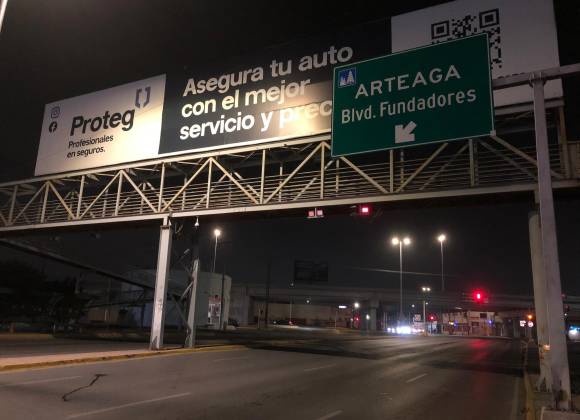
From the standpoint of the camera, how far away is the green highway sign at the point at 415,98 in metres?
10.6

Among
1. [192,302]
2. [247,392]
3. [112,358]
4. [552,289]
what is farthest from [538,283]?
[192,302]

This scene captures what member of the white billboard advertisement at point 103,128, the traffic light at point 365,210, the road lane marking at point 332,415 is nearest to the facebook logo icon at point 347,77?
the traffic light at point 365,210

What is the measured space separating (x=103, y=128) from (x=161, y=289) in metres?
9.41

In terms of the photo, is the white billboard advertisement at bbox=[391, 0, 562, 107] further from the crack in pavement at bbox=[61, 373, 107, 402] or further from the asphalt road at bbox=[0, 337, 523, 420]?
the crack in pavement at bbox=[61, 373, 107, 402]

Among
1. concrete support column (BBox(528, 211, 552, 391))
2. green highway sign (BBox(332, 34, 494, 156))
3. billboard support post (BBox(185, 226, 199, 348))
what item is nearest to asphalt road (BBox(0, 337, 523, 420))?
concrete support column (BBox(528, 211, 552, 391))

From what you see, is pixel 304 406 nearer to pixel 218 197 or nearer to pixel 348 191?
pixel 348 191

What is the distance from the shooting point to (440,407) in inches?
400

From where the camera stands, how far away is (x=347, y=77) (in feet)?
42.0

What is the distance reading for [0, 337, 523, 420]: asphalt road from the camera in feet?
28.1

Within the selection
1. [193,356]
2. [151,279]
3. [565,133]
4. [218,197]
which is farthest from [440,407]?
[151,279]

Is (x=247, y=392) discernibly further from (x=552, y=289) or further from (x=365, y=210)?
(x=365, y=210)

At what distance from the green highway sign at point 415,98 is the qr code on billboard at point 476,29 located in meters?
6.05

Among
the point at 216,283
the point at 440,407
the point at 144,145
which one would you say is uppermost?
the point at 144,145

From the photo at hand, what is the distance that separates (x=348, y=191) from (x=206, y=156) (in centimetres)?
685
